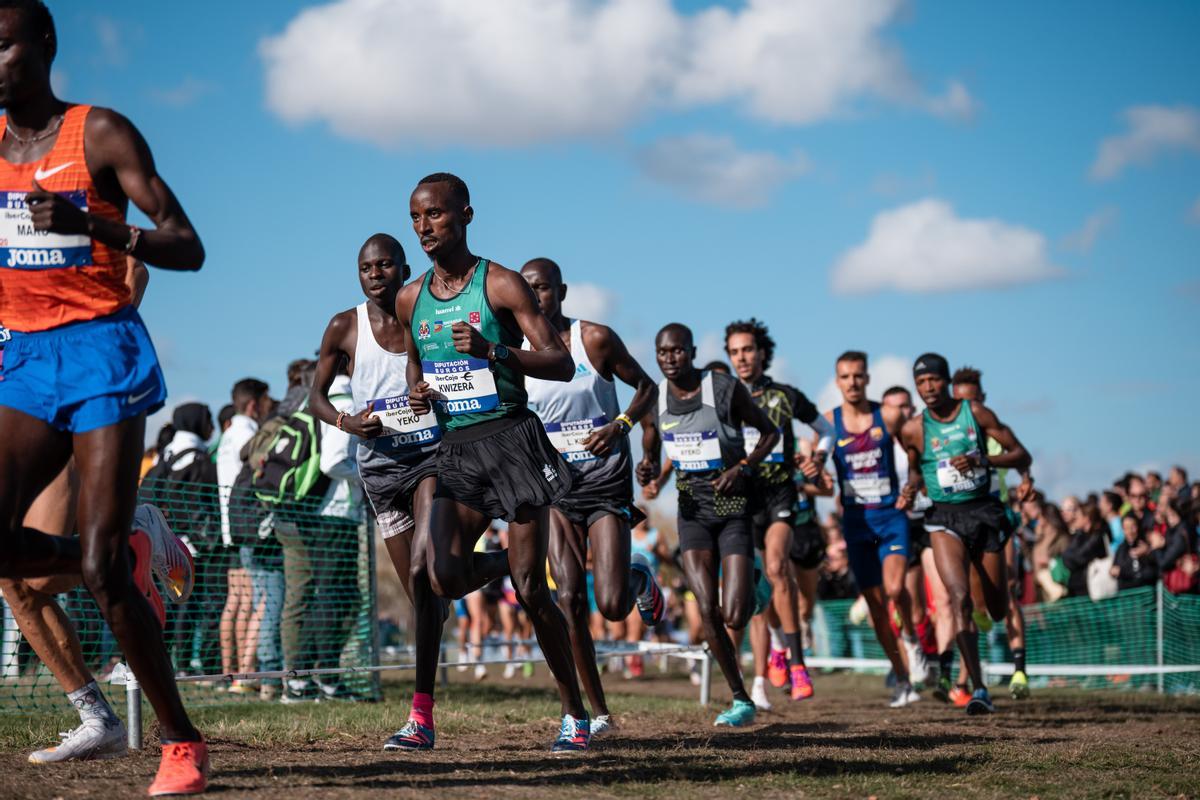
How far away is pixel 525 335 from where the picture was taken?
618cm

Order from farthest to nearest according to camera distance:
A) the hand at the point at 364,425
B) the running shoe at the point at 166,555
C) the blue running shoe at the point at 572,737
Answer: the hand at the point at 364,425, the blue running shoe at the point at 572,737, the running shoe at the point at 166,555

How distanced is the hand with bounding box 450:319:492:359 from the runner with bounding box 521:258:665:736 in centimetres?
164

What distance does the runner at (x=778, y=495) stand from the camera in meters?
10.9

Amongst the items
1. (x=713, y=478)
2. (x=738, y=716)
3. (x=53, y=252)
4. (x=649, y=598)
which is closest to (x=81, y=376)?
(x=53, y=252)

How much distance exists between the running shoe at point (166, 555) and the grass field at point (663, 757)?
2.43 ft

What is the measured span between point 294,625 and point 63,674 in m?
4.55

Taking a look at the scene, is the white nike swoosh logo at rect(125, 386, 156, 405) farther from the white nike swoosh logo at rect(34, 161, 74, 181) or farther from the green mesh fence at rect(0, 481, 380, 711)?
the green mesh fence at rect(0, 481, 380, 711)

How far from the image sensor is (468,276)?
6.32 meters

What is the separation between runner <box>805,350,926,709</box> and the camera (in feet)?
37.4

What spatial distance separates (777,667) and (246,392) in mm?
5223

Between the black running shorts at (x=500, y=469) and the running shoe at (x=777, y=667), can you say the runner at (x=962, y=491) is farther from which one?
the black running shorts at (x=500, y=469)

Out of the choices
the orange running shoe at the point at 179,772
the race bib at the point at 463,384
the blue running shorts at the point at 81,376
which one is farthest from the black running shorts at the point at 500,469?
the orange running shoe at the point at 179,772

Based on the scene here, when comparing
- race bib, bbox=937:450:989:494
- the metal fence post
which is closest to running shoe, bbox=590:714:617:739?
race bib, bbox=937:450:989:494

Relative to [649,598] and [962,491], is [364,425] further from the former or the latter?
[962,491]
